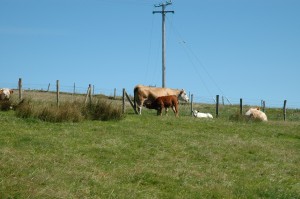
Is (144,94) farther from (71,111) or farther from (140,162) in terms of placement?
(140,162)

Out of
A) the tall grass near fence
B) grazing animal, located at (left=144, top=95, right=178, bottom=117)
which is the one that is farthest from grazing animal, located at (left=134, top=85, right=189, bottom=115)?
the tall grass near fence

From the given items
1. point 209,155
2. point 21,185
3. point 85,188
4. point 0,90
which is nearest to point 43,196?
point 21,185

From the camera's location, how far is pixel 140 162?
1277 cm

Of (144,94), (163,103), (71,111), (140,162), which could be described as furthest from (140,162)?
(144,94)

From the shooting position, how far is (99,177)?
10.4 meters

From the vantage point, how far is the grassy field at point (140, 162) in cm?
926

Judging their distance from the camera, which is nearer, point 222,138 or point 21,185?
point 21,185

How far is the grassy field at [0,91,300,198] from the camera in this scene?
364 inches

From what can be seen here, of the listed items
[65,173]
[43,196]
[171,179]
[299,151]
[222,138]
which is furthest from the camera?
[222,138]

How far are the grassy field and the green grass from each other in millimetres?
21

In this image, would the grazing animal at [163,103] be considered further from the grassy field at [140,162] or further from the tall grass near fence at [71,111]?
the grassy field at [140,162]

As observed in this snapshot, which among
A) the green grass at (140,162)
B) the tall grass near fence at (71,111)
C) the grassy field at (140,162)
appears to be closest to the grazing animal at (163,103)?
the tall grass near fence at (71,111)

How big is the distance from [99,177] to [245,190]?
10.9ft

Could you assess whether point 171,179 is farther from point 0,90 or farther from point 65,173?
point 0,90
